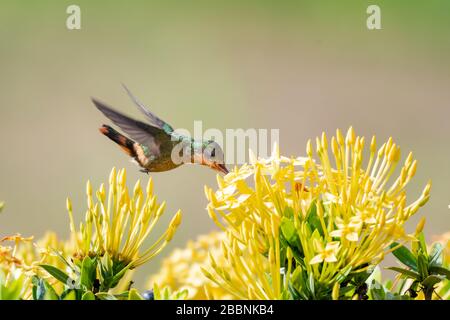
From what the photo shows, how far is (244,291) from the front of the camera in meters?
1.03

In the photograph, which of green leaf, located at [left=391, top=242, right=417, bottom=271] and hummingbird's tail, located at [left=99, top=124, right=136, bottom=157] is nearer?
green leaf, located at [left=391, top=242, right=417, bottom=271]

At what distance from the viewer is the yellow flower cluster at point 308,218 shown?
983mm

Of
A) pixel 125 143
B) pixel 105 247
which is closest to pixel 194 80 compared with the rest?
pixel 125 143

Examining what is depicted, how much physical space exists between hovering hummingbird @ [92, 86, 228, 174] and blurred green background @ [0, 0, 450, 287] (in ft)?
10.1

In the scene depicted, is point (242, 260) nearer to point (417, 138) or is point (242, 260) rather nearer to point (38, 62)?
point (417, 138)

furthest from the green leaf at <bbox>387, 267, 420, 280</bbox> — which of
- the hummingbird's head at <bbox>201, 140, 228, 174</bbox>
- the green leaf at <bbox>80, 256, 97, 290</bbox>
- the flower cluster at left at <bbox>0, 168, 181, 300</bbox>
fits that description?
the hummingbird's head at <bbox>201, 140, 228, 174</bbox>

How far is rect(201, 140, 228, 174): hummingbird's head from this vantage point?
6.78 ft

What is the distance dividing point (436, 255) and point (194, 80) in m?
8.37

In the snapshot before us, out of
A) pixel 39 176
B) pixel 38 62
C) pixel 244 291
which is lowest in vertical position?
pixel 39 176

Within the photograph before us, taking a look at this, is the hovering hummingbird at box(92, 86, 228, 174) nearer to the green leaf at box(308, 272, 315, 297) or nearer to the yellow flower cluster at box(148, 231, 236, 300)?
the yellow flower cluster at box(148, 231, 236, 300)

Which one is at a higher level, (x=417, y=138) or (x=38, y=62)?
(x=38, y=62)
